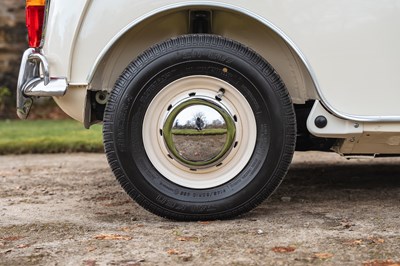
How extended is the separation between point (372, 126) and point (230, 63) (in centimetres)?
76

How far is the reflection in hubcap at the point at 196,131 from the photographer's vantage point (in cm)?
327

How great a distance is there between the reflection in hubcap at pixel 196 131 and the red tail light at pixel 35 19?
81 cm

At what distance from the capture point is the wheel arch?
11.1 ft

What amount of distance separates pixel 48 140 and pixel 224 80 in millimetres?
3636

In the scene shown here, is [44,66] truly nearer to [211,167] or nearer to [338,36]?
[211,167]

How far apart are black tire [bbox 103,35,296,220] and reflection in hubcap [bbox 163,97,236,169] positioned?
0.13m

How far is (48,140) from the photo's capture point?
6.57 metres

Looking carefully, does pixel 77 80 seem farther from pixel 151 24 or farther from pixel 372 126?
pixel 372 126

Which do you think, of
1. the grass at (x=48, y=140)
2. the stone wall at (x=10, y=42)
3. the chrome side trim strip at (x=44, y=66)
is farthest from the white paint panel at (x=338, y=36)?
the stone wall at (x=10, y=42)

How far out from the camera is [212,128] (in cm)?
327

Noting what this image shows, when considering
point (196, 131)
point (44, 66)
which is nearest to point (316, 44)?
point (196, 131)

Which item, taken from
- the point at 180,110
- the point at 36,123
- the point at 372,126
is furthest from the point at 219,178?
the point at 36,123

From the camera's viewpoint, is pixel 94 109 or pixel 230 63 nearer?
pixel 230 63

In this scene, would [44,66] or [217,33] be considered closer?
[44,66]
